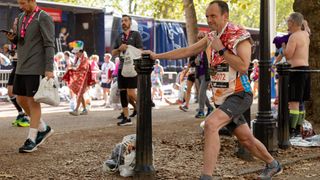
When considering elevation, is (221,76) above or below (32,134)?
above

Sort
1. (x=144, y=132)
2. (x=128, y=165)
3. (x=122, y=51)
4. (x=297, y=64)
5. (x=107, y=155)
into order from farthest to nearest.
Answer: (x=122, y=51) < (x=297, y=64) < (x=107, y=155) < (x=128, y=165) < (x=144, y=132)

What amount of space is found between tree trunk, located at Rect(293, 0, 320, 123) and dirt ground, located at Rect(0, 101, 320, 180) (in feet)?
7.55

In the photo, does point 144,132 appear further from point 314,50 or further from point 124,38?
point 314,50

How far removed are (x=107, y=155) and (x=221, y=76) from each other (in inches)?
90.7

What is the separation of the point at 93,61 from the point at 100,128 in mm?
10178

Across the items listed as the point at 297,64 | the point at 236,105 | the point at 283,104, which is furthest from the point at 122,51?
the point at 236,105

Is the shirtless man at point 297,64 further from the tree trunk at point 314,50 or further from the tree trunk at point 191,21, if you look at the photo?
the tree trunk at point 191,21

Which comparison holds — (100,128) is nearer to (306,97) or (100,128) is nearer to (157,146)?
(157,146)

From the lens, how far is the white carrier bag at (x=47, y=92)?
6910 mm

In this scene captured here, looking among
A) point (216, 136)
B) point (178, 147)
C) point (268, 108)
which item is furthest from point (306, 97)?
point (216, 136)

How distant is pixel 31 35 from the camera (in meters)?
7.19

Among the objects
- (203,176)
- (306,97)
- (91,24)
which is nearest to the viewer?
(203,176)

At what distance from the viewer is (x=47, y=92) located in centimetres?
697

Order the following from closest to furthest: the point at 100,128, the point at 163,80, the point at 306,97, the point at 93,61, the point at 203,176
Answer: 1. the point at 203,176
2. the point at 306,97
3. the point at 100,128
4. the point at 93,61
5. the point at 163,80
